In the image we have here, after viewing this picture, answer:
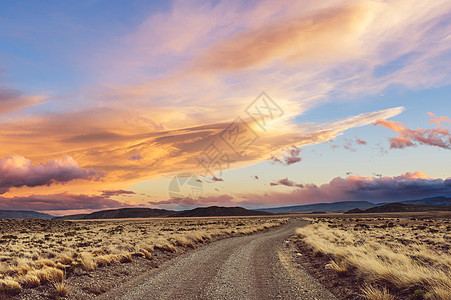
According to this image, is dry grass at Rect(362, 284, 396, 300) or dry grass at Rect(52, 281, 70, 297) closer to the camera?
dry grass at Rect(362, 284, 396, 300)

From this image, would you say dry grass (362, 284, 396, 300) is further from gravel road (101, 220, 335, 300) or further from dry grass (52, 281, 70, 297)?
dry grass (52, 281, 70, 297)

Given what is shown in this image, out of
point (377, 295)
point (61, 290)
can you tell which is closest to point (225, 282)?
point (377, 295)

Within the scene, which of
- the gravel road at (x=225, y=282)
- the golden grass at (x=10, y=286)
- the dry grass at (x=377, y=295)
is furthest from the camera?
the gravel road at (x=225, y=282)

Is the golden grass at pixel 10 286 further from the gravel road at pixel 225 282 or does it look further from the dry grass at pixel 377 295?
the dry grass at pixel 377 295

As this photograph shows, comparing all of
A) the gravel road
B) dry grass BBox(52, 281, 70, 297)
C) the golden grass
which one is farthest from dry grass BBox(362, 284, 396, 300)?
the golden grass

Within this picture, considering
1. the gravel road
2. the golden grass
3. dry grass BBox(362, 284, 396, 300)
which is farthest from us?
the gravel road

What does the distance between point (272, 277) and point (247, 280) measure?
133cm

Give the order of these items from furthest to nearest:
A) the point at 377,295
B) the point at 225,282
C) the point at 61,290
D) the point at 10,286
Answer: the point at 225,282
the point at 61,290
the point at 10,286
the point at 377,295

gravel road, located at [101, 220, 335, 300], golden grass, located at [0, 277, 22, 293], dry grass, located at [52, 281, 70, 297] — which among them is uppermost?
golden grass, located at [0, 277, 22, 293]

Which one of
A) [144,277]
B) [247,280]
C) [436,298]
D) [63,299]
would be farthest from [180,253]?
[436,298]

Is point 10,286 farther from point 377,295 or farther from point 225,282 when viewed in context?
point 377,295

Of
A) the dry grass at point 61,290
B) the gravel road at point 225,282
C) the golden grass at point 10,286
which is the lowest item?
the gravel road at point 225,282

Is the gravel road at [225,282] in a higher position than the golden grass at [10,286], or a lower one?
lower

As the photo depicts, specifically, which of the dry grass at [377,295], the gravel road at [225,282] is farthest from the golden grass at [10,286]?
the dry grass at [377,295]
